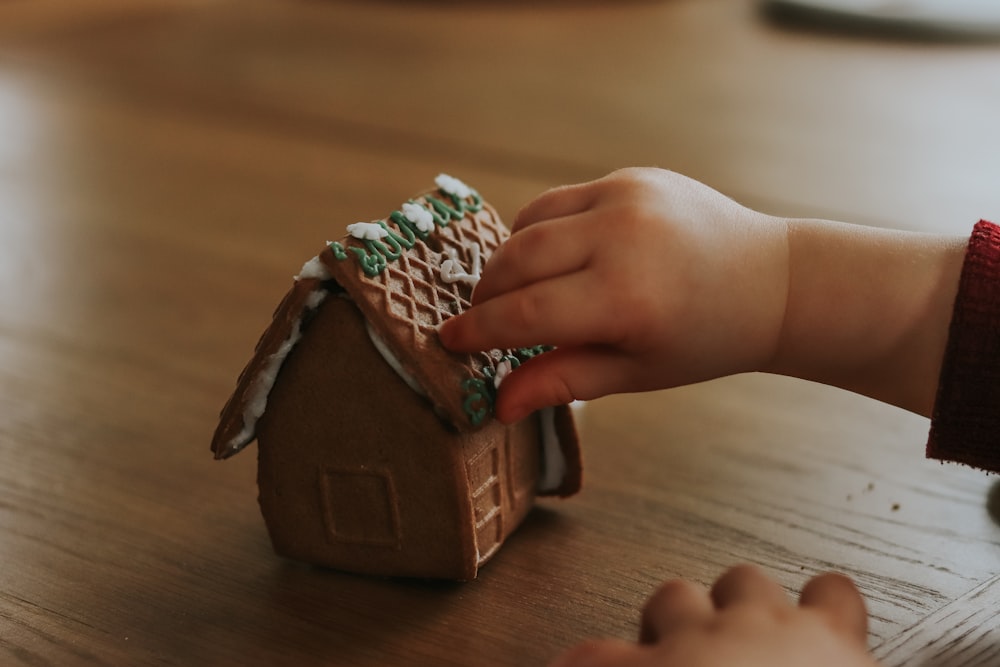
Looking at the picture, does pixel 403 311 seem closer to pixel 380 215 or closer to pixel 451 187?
pixel 451 187

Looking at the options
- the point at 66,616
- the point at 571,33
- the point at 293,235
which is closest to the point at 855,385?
the point at 66,616

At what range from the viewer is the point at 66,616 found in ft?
1.97

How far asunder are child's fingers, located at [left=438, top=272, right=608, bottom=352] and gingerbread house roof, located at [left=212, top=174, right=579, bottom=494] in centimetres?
2

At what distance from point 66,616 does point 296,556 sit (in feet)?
0.40

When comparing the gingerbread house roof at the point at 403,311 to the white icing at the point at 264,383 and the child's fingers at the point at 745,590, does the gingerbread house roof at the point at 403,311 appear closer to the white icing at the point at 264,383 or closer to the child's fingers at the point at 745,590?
the white icing at the point at 264,383

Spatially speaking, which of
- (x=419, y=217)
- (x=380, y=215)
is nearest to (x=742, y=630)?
(x=419, y=217)

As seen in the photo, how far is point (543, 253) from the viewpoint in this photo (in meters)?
0.58

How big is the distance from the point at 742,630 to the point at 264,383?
0.28 metres

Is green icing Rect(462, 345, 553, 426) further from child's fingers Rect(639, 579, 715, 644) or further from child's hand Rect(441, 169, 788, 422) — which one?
child's fingers Rect(639, 579, 715, 644)

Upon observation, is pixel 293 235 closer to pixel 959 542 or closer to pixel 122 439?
pixel 122 439

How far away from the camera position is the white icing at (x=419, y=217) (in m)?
0.62

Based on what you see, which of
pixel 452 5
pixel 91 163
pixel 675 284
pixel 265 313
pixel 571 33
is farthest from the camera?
pixel 452 5

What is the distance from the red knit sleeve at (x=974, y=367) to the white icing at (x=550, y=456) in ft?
0.69

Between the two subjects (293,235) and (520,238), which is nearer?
(520,238)
